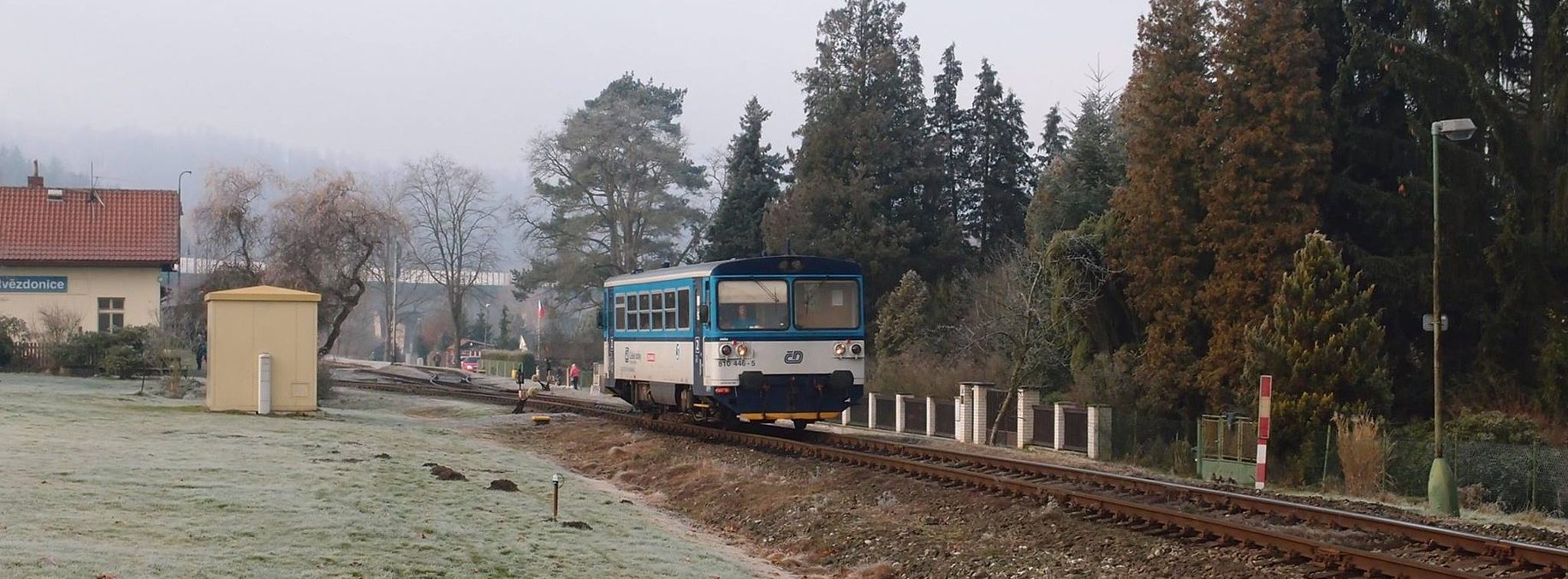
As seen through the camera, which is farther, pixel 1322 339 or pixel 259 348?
pixel 1322 339

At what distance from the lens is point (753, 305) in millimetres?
21266

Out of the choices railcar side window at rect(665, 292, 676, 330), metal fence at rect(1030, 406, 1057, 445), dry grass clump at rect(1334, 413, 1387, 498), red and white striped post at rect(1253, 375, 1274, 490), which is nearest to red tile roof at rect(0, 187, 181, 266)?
railcar side window at rect(665, 292, 676, 330)

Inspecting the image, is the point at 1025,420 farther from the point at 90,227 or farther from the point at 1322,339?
the point at 90,227

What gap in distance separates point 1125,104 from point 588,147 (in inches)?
1387

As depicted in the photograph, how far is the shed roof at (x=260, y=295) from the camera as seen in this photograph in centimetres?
2289

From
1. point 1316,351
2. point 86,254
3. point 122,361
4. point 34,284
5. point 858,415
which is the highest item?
point 86,254

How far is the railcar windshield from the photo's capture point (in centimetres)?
2166

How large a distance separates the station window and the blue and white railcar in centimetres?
2787

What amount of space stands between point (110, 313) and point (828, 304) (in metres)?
30.7

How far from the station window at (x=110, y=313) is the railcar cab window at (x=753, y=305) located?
97.4 ft

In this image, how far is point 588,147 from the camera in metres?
64.9

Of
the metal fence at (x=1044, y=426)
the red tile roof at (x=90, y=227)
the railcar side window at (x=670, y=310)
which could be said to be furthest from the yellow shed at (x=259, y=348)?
the red tile roof at (x=90, y=227)

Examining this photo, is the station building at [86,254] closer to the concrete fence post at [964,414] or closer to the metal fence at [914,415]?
the metal fence at [914,415]

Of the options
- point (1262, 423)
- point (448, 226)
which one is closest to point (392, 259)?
point (448, 226)
